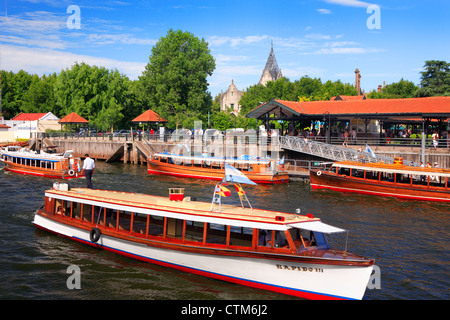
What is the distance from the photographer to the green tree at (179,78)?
6831 cm

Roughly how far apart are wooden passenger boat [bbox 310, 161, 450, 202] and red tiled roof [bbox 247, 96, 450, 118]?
10158 millimetres

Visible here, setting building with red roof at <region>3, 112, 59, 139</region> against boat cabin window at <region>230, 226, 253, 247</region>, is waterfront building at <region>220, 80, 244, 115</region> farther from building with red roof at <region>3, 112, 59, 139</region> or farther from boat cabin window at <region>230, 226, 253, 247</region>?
boat cabin window at <region>230, 226, 253, 247</region>

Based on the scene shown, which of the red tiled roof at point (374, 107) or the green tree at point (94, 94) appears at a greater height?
the green tree at point (94, 94)

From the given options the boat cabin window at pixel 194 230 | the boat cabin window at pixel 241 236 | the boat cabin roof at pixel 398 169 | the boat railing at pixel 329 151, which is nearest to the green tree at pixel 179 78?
the boat railing at pixel 329 151

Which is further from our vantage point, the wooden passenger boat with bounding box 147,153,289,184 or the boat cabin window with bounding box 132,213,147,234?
the wooden passenger boat with bounding box 147,153,289,184

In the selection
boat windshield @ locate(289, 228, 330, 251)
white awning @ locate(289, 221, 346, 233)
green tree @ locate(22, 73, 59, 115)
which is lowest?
boat windshield @ locate(289, 228, 330, 251)

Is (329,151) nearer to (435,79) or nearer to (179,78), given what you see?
(179,78)

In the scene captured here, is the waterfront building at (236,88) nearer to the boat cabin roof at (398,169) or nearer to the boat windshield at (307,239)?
the boat cabin roof at (398,169)

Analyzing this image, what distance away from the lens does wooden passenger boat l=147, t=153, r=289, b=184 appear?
130ft

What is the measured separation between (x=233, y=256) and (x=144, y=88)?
60875 millimetres

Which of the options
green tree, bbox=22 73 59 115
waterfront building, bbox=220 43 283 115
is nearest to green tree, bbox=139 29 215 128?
green tree, bbox=22 73 59 115

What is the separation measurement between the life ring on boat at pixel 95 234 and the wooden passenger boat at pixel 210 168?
21718mm

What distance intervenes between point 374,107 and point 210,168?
61.4 ft

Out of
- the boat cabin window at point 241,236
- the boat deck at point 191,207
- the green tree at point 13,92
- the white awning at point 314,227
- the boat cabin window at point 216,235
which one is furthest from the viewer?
the green tree at point 13,92
